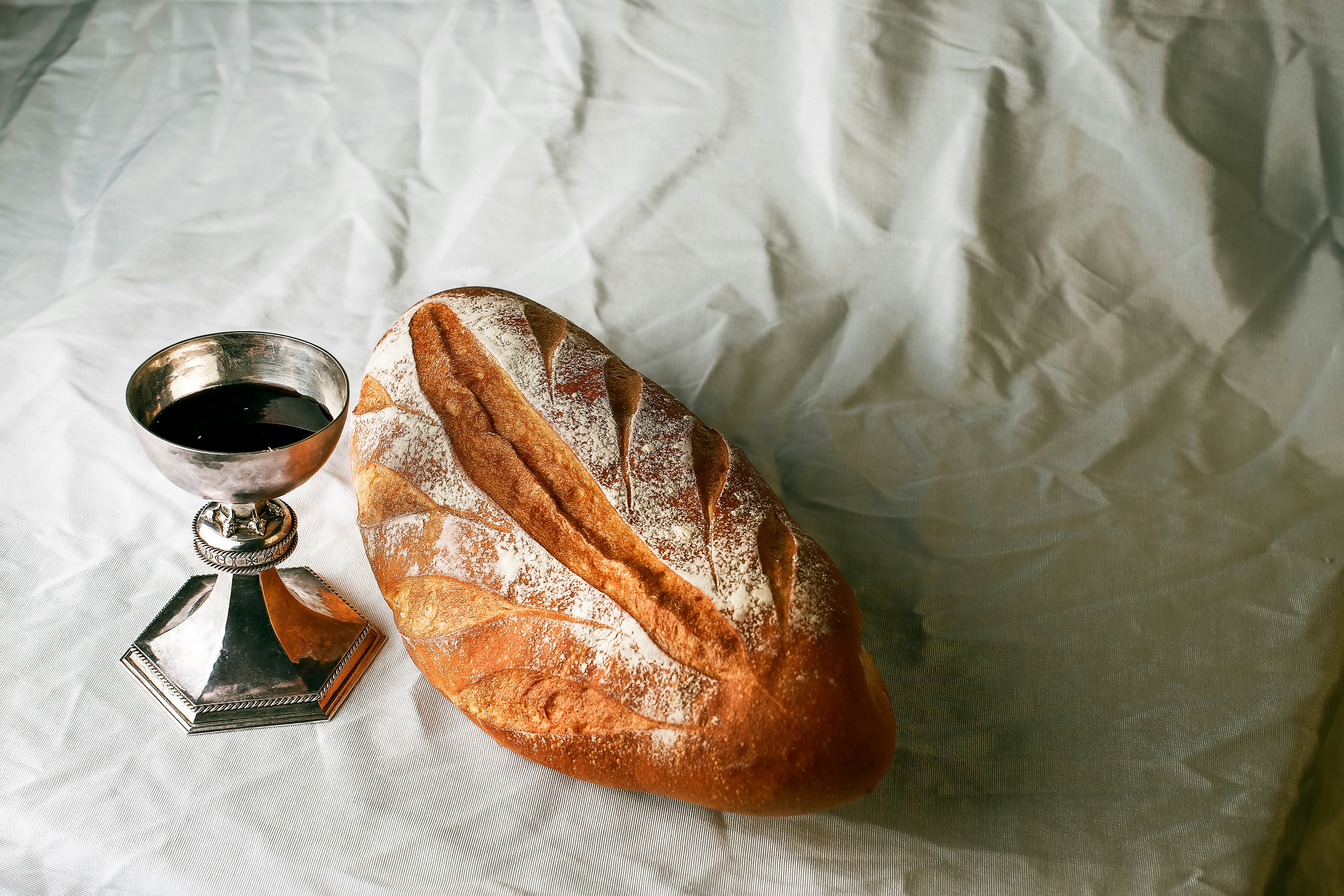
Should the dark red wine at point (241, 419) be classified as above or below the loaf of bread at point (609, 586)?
above

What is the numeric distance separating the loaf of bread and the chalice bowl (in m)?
0.11

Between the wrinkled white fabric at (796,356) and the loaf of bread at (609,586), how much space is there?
0.13 m

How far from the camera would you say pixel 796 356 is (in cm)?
155

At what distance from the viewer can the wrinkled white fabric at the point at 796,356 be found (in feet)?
3.12

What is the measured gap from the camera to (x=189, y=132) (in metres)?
1.84

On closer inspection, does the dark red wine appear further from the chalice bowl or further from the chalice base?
the chalice base

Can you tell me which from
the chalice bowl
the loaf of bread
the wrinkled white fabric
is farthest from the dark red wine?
the wrinkled white fabric

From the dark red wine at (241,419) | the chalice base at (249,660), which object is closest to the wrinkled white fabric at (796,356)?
the chalice base at (249,660)

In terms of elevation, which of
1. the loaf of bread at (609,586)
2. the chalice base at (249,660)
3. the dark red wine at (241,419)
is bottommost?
the chalice base at (249,660)

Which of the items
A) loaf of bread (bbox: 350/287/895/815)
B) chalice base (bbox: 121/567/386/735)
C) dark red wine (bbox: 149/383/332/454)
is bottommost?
chalice base (bbox: 121/567/386/735)

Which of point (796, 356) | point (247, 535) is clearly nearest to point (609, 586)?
point (247, 535)

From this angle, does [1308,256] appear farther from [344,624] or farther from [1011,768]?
[344,624]

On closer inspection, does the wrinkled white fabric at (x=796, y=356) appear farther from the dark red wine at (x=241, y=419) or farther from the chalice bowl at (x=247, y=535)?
the dark red wine at (x=241, y=419)

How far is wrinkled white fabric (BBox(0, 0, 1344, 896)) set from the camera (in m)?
0.95
